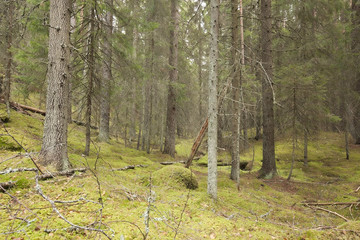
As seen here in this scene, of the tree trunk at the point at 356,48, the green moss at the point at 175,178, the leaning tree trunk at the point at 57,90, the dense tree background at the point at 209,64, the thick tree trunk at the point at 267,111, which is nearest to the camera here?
the leaning tree trunk at the point at 57,90

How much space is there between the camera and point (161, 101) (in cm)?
1634

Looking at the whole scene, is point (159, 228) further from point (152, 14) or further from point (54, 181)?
point (152, 14)

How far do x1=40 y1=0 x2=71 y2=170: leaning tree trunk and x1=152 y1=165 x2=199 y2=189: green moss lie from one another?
238 cm

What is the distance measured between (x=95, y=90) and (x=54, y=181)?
407cm

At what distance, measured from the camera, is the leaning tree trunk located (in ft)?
15.4

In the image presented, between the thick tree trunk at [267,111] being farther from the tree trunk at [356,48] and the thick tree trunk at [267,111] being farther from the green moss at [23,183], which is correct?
the green moss at [23,183]

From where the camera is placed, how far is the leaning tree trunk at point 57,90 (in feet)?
15.4

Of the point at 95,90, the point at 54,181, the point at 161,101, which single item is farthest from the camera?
the point at 161,101

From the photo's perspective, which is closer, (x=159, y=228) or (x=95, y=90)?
(x=159, y=228)

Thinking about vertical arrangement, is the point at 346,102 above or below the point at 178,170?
above

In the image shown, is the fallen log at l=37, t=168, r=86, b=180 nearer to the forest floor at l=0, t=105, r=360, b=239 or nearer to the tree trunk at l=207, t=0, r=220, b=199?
the forest floor at l=0, t=105, r=360, b=239

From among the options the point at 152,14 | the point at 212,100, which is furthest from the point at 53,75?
the point at 152,14

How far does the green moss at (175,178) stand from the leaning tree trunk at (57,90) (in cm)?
238

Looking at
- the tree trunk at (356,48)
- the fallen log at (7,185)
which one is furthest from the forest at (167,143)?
the tree trunk at (356,48)
